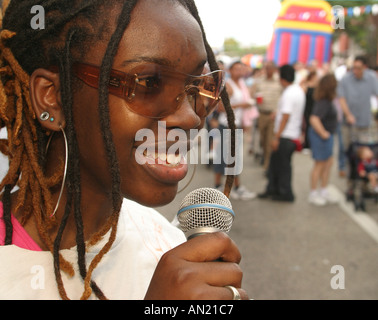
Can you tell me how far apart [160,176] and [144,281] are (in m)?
0.40

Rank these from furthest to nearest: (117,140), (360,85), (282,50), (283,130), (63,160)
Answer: (282,50)
(360,85)
(283,130)
(63,160)
(117,140)

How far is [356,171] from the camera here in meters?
6.91

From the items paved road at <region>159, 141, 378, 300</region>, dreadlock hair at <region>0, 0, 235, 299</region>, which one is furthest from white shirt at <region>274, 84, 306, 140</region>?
dreadlock hair at <region>0, 0, 235, 299</region>

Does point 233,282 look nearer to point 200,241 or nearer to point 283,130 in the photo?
point 200,241

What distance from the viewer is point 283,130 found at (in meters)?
Result: 6.95

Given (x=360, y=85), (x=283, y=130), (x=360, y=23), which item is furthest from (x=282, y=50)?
(x=360, y=23)

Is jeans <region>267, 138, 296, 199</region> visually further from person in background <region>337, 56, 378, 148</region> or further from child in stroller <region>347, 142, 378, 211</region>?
person in background <region>337, 56, 378, 148</region>

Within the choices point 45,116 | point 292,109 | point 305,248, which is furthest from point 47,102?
point 292,109

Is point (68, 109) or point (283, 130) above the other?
point (68, 109)

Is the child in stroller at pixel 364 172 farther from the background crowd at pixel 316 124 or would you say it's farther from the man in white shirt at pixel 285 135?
the man in white shirt at pixel 285 135

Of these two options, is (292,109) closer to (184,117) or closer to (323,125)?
(323,125)

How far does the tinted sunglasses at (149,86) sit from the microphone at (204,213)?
275 millimetres

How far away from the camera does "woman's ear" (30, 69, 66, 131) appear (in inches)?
50.6

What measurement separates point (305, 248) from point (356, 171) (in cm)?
231
